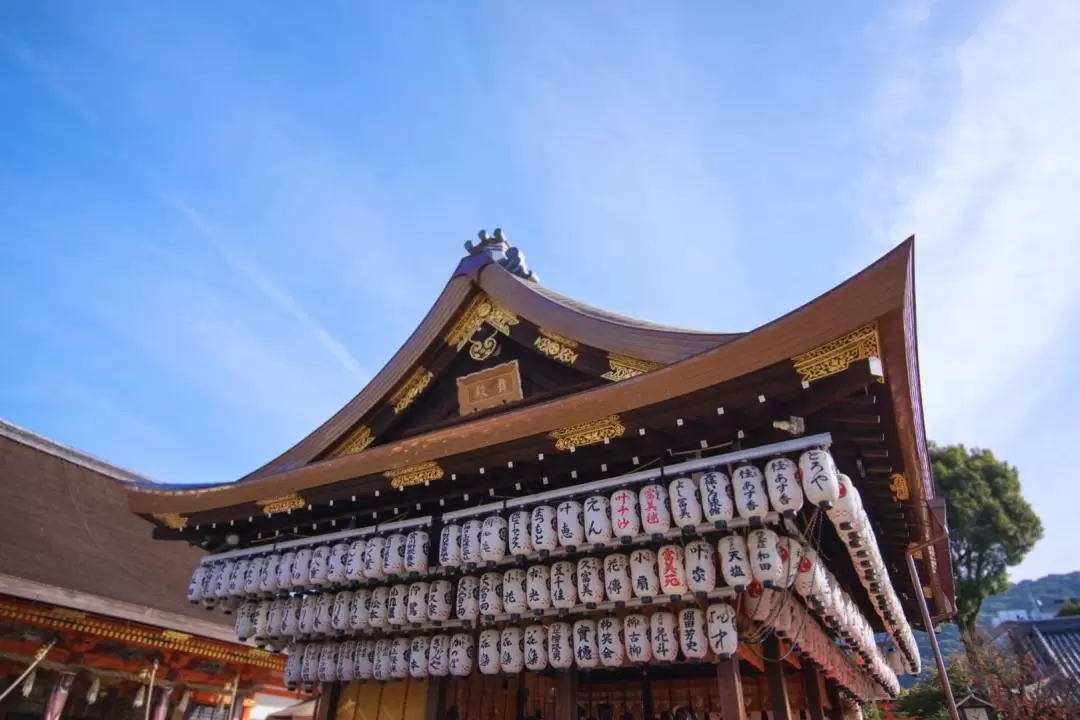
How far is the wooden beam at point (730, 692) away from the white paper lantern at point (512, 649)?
8.14 feet

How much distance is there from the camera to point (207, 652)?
1504cm

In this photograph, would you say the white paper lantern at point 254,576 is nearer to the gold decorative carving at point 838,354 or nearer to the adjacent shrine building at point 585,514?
the adjacent shrine building at point 585,514

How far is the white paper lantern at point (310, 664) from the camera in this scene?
9547mm

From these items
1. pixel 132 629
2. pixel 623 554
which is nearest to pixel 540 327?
pixel 623 554

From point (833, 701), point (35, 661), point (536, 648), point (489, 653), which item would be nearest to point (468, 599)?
point (489, 653)

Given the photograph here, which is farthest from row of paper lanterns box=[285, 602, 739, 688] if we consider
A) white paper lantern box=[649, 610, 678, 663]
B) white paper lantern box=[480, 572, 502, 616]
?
white paper lantern box=[480, 572, 502, 616]

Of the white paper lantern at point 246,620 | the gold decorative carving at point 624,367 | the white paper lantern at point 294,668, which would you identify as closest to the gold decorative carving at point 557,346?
the gold decorative carving at point 624,367

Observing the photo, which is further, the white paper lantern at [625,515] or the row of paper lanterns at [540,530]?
the white paper lantern at [625,515]

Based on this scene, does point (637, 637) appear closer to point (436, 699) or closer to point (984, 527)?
point (436, 699)

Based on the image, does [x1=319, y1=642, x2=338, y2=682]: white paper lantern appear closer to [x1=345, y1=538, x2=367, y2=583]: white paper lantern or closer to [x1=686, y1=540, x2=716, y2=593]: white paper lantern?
[x1=345, y1=538, x2=367, y2=583]: white paper lantern

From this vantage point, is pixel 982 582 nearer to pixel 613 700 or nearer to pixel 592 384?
pixel 613 700

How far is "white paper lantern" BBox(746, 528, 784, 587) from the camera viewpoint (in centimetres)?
628

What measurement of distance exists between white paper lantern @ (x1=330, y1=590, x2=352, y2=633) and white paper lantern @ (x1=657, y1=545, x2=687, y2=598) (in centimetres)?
476

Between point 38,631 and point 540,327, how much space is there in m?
11.9
